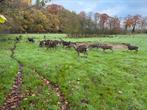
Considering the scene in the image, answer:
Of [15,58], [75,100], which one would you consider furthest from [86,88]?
[15,58]

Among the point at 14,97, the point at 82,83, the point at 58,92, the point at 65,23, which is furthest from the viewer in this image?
the point at 65,23

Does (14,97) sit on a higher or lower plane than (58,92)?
higher

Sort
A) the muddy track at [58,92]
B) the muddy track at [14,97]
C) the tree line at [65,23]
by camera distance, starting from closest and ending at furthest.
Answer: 1. the muddy track at [14,97]
2. the muddy track at [58,92]
3. the tree line at [65,23]

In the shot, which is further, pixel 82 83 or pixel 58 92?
pixel 82 83

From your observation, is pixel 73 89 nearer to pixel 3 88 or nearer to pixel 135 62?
pixel 3 88

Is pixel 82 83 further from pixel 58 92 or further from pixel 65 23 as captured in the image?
pixel 65 23

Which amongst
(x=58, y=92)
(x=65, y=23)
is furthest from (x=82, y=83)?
(x=65, y=23)

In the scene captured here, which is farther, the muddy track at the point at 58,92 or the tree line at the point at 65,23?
the tree line at the point at 65,23

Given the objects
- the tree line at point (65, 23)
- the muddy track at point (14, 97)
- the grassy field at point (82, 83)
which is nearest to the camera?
the muddy track at point (14, 97)

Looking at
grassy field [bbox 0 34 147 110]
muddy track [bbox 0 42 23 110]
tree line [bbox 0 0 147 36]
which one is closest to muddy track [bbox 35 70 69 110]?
grassy field [bbox 0 34 147 110]

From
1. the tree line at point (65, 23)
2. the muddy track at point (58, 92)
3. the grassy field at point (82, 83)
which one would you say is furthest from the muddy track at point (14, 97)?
the tree line at point (65, 23)

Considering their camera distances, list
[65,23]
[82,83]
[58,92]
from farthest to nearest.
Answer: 1. [65,23]
2. [82,83]
3. [58,92]

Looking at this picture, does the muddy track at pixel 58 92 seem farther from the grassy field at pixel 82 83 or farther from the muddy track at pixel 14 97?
the muddy track at pixel 14 97

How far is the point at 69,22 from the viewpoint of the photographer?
417ft
